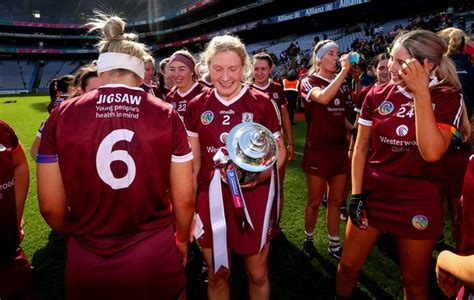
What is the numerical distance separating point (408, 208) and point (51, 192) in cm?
203

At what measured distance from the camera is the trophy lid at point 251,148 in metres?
1.70

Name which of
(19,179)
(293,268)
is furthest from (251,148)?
(293,268)

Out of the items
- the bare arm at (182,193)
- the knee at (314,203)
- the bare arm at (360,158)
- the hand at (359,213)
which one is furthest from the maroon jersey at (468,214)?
the knee at (314,203)

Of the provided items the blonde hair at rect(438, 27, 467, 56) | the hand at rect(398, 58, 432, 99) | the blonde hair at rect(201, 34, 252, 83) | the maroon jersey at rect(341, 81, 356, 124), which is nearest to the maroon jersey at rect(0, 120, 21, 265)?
the blonde hair at rect(201, 34, 252, 83)

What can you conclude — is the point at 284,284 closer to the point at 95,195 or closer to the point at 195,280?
the point at 195,280

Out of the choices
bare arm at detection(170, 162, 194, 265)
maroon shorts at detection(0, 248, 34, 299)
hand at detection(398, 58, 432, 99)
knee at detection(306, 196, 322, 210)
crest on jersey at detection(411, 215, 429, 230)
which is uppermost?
hand at detection(398, 58, 432, 99)

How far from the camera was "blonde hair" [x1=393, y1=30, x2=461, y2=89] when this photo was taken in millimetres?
1837

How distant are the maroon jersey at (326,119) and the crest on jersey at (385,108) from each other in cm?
128

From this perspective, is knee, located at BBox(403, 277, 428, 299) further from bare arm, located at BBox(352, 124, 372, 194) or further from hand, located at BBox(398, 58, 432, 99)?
hand, located at BBox(398, 58, 432, 99)

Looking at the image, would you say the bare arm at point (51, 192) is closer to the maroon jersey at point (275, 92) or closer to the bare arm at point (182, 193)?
the bare arm at point (182, 193)

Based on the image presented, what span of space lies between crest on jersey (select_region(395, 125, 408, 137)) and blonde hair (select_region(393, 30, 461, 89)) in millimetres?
385

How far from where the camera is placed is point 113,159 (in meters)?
1.50

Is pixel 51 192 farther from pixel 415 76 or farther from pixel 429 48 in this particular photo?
pixel 429 48

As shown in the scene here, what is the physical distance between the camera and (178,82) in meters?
3.90
